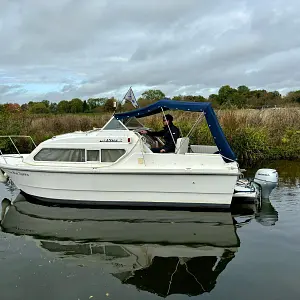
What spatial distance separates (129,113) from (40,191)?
3153 millimetres

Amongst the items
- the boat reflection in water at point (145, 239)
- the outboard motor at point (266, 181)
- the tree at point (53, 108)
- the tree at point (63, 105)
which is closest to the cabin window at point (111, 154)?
the boat reflection in water at point (145, 239)

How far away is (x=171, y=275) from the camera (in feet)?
20.3

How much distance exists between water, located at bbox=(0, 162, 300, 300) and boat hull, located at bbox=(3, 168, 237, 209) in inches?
11.2

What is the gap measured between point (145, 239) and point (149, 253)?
0.70 m

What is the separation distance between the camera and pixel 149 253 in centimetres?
714

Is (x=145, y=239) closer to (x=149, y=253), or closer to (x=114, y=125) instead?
(x=149, y=253)

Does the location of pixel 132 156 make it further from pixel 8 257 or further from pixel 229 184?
pixel 8 257

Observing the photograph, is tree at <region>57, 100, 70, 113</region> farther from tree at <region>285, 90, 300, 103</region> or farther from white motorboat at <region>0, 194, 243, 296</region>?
white motorboat at <region>0, 194, 243, 296</region>

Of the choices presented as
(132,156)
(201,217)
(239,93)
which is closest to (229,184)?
(201,217)

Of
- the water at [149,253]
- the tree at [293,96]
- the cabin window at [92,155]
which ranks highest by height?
the tree at [293,96]

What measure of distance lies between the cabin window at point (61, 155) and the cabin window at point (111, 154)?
530 mm

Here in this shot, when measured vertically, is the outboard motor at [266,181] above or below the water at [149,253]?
above

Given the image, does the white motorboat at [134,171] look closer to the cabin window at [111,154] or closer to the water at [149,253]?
the cabin window at [111,154]

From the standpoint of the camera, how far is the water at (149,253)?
5.72 metres
